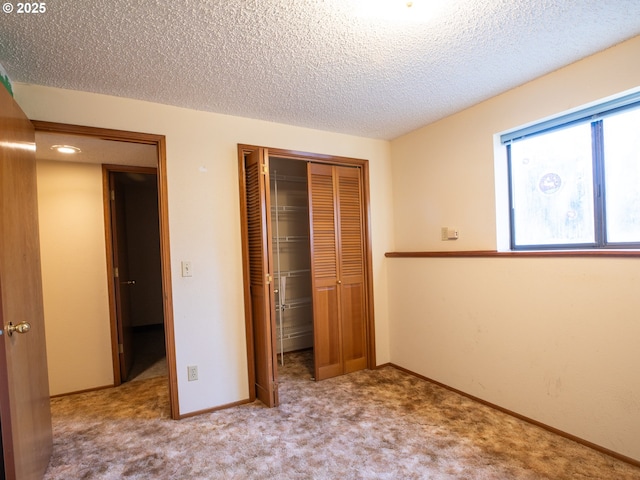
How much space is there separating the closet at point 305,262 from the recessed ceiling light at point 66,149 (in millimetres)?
1395

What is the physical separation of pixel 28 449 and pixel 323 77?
2.57 metres

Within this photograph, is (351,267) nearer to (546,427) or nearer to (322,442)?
(322,442)

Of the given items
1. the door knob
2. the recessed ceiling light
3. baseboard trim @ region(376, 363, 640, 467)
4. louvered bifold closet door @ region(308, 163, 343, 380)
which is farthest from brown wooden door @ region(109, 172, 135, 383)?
baseboard trim @ region(376, 363, 640, 467)

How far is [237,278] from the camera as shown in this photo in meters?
2.59

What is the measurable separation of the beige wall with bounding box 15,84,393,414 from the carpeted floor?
260 mm

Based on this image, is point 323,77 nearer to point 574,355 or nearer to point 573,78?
point 573,78

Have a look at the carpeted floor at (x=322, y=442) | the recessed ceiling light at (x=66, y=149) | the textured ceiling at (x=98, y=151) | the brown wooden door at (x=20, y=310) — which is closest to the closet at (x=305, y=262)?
the carpeted floor at (x=322, y=442)

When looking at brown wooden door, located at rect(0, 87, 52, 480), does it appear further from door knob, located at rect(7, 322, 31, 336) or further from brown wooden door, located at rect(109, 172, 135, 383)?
brown wooden door, located at rect(109, 172, 135, 383)

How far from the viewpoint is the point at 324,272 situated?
3021 mm

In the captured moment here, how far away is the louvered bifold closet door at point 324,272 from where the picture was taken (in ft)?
9.72

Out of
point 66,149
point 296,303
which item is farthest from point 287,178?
point 66,149

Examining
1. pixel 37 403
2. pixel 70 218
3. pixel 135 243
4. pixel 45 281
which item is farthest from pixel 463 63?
pixel 135 243

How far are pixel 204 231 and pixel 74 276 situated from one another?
5.09 ft

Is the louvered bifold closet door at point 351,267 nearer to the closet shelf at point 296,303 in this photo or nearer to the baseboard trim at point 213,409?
the closet shelf at point 296,303
